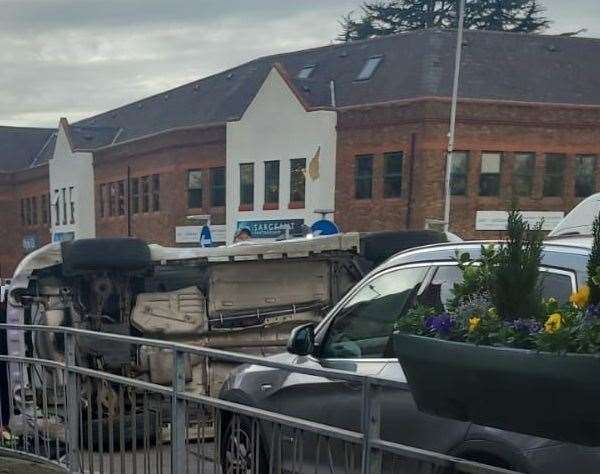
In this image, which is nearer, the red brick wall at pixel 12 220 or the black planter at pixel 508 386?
the black planter at pixel 508 386

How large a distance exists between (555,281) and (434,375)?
4.02ft

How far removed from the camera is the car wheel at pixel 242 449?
3289mm

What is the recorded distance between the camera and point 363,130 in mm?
27188

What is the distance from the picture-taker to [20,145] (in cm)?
5856

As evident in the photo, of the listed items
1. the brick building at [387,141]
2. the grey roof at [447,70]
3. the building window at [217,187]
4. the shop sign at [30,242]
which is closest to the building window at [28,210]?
the shop sign at [30,242]

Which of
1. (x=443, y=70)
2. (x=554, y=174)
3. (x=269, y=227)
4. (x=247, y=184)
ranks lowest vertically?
(x=269, y=227)

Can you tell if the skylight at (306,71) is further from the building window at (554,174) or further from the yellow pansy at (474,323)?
the yellow pansy at (474,323)

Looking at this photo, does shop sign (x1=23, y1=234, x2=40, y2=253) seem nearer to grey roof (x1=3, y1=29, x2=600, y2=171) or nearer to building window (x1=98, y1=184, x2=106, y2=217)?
building window (x1=98, y1=184, x2=106, y2=217)

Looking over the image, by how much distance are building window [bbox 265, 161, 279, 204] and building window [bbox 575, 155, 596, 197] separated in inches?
462

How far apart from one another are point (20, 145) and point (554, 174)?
4569 centimetres

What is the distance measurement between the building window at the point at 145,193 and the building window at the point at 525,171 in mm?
18633

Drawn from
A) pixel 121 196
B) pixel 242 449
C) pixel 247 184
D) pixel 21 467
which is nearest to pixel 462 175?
pixel 247 184

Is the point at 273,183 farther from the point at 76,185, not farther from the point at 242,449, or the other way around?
the point at 242,449

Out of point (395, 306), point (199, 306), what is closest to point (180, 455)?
point (395, 306)
